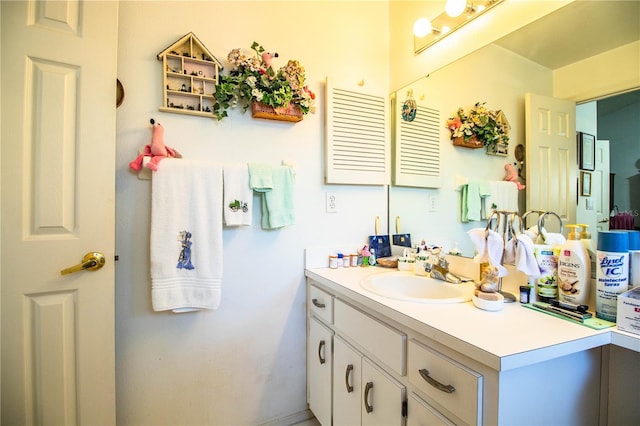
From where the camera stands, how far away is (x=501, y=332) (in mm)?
752

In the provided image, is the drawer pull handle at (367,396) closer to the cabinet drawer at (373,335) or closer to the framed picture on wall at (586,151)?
the cabinet drawer at (373,335)

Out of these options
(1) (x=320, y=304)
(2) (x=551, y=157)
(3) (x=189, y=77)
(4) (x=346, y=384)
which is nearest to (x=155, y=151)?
(3) (x=189, y=77)

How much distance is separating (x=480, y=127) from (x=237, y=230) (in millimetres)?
1283

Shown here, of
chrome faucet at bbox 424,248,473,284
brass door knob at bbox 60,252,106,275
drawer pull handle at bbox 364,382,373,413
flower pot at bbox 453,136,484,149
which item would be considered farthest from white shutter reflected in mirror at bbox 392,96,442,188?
brass door knob at bbox 60,252,106,275

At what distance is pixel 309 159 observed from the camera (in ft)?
5.24

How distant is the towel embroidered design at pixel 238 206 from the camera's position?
1334 mm

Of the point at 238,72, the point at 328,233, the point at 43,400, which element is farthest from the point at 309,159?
the point at 43,400

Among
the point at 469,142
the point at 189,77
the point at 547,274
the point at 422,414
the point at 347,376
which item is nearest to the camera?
the point at 422,414

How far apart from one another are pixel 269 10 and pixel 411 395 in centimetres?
184

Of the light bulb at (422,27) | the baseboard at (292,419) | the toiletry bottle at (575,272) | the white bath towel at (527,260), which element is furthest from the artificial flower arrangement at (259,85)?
the baseboard at (292,419)

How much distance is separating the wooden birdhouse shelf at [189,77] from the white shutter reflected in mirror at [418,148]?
1.09 metres

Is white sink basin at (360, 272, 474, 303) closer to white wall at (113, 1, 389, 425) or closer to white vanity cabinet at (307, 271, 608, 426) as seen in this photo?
white vanity cabinet at (307, 271, 608, 426)

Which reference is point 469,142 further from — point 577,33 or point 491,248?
point 491,248

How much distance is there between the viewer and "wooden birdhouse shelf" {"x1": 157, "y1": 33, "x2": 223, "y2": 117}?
4.18ft
